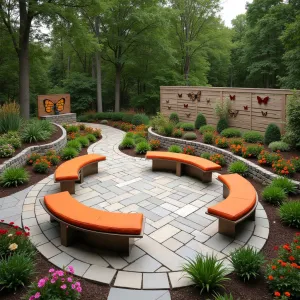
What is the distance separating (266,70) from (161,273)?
20.2 meters

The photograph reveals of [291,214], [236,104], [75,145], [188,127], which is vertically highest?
[236,104]

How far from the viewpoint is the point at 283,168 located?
217 inches

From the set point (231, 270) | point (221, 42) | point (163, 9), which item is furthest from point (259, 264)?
point (221, 42)

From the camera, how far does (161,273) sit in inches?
119

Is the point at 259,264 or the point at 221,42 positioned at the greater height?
the point at 221,42

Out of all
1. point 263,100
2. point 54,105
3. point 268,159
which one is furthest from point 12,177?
point 54,105

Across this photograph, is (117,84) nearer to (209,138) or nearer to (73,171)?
(209,138)

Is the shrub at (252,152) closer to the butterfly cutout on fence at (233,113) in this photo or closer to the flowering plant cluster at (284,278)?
the butterfly cutout on fence at (233,113)

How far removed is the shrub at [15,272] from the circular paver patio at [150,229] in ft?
1.41

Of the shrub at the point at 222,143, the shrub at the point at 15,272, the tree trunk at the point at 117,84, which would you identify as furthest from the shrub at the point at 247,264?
the tree trunk at the point at 117,84

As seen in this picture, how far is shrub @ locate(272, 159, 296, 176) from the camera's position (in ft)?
17.6

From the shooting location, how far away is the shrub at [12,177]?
5.55m

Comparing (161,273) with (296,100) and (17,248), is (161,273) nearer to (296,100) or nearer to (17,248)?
(17,248)

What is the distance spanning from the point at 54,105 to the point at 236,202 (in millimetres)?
12249
